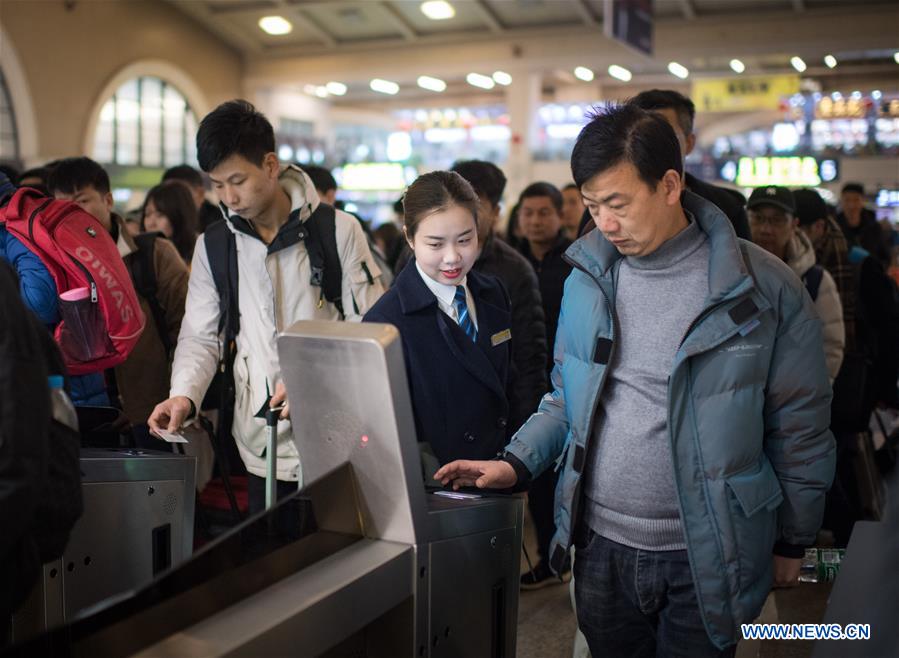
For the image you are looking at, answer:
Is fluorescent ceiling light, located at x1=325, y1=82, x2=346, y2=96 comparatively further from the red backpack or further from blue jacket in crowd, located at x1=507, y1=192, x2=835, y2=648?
blue jacket in crowd, located at x1=507, y1=192, x2=835, y2=648

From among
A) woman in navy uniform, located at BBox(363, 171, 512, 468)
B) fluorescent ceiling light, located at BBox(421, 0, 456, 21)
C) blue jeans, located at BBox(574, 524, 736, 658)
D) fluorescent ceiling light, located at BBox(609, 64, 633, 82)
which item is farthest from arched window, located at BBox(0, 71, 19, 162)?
blue jeans, located at BBox(574, 524, 736, 658)

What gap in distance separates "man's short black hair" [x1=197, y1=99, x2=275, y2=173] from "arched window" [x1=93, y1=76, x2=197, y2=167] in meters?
12.7

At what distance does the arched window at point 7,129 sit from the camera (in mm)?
12808

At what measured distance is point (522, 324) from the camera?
143 inches

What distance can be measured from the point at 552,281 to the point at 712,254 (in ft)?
9.55

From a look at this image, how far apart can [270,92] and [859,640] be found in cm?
1788

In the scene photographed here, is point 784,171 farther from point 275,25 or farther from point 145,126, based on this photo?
point 145,126

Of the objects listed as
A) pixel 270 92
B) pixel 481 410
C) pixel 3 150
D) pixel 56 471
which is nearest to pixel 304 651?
pixel 56 471

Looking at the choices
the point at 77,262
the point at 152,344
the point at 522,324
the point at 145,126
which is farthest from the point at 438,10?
the point at 77,262

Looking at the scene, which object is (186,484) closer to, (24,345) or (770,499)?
(24,345)

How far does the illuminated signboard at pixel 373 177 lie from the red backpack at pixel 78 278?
14.5 m

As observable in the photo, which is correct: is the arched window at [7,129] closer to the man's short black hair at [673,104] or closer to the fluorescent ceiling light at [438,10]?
the fluorescent ceiling light at [438,10]

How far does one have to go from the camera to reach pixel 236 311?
2.89 meters

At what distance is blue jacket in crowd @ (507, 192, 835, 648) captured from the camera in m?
1.83
